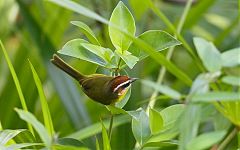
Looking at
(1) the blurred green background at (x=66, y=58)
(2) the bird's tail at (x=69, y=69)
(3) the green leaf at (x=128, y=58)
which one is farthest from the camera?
(1) the blurred green background at (x=66, y=58)

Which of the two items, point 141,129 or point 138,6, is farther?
point 138,6

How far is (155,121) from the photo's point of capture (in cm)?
47

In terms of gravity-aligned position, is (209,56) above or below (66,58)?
above

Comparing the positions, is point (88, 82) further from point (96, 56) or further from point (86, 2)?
point (86, 2)

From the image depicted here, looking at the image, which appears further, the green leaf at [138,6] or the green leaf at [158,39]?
the green leaf at [138,6]

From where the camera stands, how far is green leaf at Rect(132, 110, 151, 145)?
1.64 ft

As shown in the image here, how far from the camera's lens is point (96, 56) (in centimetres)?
52

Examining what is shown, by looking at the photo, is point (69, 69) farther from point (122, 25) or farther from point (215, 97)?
point (215, 97)

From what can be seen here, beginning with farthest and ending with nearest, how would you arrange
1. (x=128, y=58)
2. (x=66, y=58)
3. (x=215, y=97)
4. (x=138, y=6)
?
1. (x=66, y=58)
2. (x=138, y=6)
3. (x=128, y=58)
4. (x=215, y=97)

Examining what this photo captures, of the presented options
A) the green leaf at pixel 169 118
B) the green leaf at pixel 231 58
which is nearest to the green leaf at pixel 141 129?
the green leaf at pixel 169 118

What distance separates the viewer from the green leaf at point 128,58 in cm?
48

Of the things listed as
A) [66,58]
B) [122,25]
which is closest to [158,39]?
[122,25]

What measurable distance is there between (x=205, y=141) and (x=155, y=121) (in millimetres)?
86

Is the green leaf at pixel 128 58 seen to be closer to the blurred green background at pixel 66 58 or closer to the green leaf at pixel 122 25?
the green leaf at pixel 122 25
